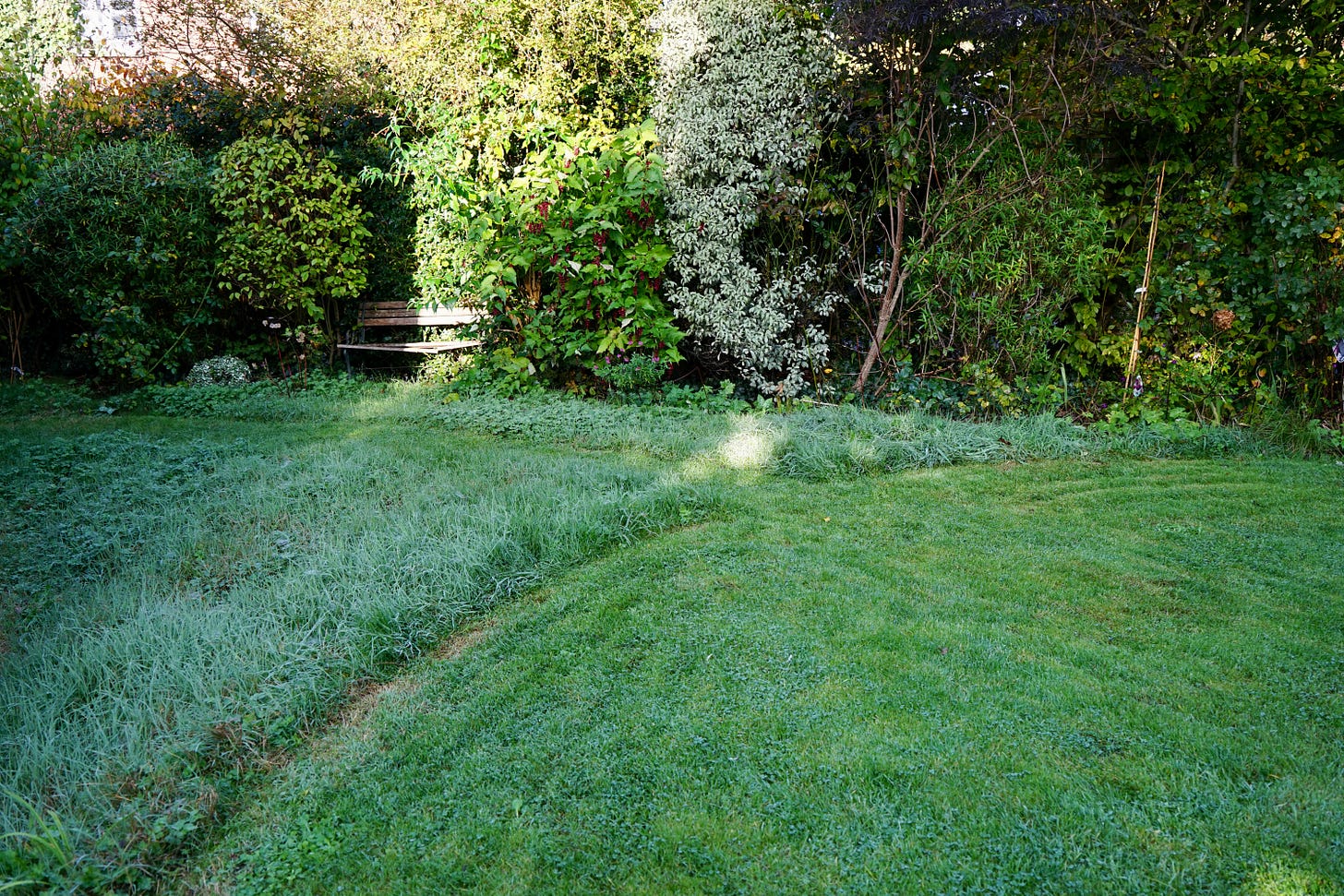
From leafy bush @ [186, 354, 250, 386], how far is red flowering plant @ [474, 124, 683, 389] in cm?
284

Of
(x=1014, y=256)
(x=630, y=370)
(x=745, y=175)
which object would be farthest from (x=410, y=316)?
(x=1014, y=256)

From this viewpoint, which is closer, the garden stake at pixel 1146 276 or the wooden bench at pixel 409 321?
the garden stake at pixel 1146 276

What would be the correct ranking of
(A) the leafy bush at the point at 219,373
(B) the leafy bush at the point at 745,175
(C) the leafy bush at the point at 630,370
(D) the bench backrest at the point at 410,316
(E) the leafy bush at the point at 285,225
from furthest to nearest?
(D) the bench backrest at the point at 410,316, (A) the leafy bush at the point at 219,373, (E) the leafy bush at the point at 285,225, (C) the leafy bush at the point at 630,370, (B) the leafy bush at the point at 745,175

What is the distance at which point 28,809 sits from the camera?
2.30 m

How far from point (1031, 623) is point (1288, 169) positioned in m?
4.83

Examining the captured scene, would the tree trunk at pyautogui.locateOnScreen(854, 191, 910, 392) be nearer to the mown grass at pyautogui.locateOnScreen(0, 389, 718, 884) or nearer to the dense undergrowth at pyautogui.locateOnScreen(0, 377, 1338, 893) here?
the dense undergrowth at pyautogui.locateOnScreen(0, 377, 1338, 893)

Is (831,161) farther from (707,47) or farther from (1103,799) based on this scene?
(1103,799)

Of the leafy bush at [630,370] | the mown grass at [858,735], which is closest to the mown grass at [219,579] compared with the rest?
the mown grass at [858,735]

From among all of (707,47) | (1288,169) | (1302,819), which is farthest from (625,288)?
(1302,819)

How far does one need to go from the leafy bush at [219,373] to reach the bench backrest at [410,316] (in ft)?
4.09

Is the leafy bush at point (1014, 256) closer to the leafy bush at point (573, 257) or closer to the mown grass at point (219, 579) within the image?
the leafy bush at point (573, 257)

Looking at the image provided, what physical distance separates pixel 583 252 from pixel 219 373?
13.3ft

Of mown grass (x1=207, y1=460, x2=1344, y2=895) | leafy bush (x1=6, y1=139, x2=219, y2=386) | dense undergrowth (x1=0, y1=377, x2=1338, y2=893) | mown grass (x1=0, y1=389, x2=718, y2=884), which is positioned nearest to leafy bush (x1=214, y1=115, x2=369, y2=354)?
leafy bush (x1=6, y1=139, x2=219, y2=386)

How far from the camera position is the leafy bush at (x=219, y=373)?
8164 millimetres
